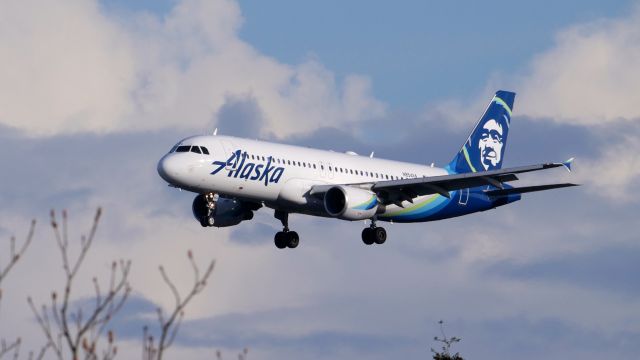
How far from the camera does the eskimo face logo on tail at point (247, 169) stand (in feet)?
183

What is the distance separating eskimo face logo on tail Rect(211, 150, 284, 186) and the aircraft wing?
8.70ft

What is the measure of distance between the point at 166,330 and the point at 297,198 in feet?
160

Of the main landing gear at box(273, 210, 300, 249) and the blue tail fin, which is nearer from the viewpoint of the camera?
the main landing gear at box(273, 210, 300, 249)

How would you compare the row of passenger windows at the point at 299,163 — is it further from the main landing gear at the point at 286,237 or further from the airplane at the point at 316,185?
the main landing gear at the point at 286,237

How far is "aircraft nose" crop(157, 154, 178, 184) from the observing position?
55.6m

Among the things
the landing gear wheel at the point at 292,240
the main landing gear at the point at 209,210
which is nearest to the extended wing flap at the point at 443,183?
the landing gear wheel at the point at 292,240

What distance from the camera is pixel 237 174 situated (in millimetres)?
56094

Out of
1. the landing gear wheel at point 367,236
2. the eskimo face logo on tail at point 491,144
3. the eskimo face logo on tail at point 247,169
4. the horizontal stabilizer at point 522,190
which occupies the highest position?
the eskimo face logo on tail at point 491,144

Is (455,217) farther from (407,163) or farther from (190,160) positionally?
(190,160)

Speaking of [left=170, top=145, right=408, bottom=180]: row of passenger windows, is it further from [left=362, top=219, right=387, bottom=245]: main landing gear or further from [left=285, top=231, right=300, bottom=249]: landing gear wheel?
[left=285, top=231, right=300, bottom=249]: landing gear wheel

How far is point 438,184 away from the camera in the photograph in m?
61.7

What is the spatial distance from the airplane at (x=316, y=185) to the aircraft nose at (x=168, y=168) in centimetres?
5

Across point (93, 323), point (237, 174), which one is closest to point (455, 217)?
point (237, 174)

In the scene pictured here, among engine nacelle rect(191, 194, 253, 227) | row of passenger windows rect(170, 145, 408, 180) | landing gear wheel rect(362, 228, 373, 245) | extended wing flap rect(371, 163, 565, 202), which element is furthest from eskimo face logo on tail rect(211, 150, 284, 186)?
landing gear wheel rect(362, 228, 373, 245)
